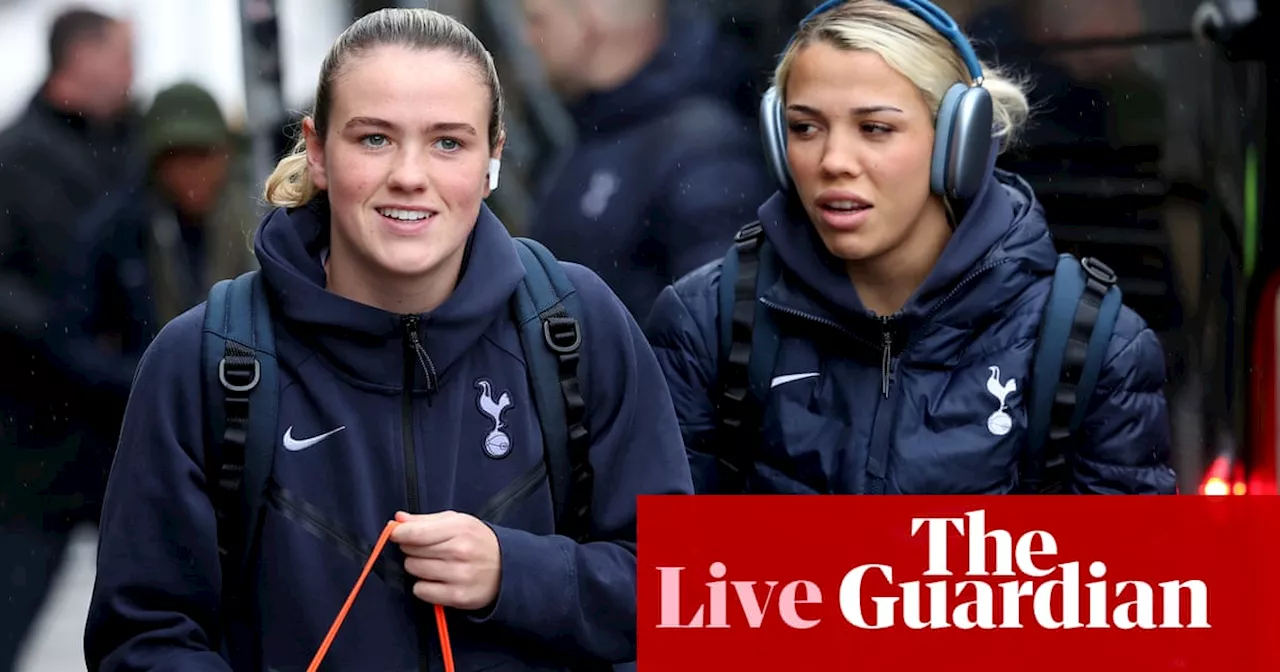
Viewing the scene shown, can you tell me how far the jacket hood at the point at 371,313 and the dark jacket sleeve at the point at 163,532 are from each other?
127mm

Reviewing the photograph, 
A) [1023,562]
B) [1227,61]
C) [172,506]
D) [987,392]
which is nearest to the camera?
[172,506]

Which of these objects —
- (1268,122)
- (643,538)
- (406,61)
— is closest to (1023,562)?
(643,538)

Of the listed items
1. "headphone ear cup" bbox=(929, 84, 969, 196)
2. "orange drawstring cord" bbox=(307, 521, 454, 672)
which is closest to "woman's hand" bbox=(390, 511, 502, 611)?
"orange drawstring cord" bbox=(307, 521, 454, 672)

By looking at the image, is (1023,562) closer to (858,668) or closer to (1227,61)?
(858,668)

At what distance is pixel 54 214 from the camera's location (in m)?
3.54

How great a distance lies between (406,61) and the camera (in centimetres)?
221

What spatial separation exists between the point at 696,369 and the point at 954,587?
0.57 meters

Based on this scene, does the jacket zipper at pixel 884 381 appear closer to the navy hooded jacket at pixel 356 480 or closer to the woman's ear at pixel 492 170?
the navy hooded jacket at pixel 356 480

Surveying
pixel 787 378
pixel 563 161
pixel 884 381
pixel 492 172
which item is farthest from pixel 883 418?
pixel 563 161

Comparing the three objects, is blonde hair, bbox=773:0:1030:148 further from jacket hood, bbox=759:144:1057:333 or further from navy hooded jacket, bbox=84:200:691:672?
navy hooded jacket, bbox=84:200:691:672

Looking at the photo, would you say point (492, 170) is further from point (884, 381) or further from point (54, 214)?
point (54, 214)

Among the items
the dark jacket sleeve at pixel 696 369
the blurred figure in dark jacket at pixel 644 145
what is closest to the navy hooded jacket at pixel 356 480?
the dark jacket sleeve at pixel 696 369

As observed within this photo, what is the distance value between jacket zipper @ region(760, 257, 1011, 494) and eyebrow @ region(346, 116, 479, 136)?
72 cm

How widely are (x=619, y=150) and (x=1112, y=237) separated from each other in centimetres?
99
